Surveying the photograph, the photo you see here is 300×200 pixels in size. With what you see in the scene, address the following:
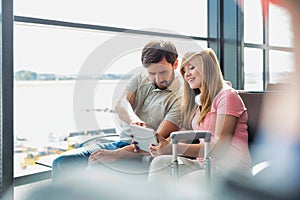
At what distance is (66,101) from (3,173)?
22.9 inches

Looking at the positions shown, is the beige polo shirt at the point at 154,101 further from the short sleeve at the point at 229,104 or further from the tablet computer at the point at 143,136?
the short sleeve at the point at 229,104

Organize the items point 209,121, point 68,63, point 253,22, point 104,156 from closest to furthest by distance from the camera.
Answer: point 209,121 → point 104,156 → point 68,63 → point 253,22

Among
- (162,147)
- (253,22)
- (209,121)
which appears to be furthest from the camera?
(253,22)

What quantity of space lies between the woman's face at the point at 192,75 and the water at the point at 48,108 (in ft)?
1.32

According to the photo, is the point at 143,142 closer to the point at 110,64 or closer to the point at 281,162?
the point at 110,64

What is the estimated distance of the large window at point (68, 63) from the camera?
1.78m

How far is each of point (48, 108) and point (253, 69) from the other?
2.55m

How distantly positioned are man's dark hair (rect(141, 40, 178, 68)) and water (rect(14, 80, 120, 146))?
0.74ft

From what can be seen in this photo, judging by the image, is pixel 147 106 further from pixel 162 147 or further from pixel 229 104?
pixel 229 104

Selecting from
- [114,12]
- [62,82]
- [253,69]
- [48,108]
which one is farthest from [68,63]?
[253,69]

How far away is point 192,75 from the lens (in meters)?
1.90

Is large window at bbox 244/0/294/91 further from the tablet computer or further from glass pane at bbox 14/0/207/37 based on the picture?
the tablet computer

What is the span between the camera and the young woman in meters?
1.70

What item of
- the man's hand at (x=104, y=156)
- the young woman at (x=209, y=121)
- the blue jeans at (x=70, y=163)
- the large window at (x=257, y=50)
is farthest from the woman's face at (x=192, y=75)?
the large window at (x=257, y=50)
